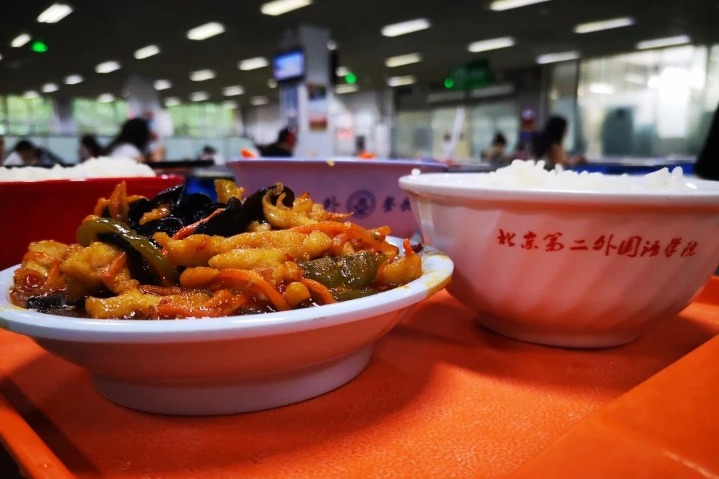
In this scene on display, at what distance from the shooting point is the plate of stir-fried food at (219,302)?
530 mm

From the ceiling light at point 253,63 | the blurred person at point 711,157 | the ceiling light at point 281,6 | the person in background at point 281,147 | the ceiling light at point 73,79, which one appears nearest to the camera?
the blurred person at point 711,157

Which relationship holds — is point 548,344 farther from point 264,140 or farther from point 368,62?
point 264,140

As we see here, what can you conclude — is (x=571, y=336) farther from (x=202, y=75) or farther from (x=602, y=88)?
(x=202, y=75)

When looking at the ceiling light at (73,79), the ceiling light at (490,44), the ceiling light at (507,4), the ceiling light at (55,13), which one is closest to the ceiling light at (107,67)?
the ceiling light at (73,79)

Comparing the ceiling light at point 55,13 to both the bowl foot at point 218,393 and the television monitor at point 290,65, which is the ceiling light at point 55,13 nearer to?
the television monitor at point 290,65

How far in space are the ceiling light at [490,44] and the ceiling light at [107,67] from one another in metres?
8.78

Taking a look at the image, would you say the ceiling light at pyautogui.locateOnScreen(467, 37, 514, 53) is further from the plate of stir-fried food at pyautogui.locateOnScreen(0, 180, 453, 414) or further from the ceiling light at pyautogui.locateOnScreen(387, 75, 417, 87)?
the plate of stir-fried food at pyautogui.locateOnScreen(0, 180, 453, 414)

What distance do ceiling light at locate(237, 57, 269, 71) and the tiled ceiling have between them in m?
0.30

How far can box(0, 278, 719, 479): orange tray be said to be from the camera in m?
0.44

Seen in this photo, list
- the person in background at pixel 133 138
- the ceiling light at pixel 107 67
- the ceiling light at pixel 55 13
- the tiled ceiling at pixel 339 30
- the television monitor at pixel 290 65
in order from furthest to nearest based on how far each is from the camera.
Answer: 1. the ceiling light at pixel 107 67
2. the television monitor at pixel 290 65
3. the ceiling light at pixel 55 13
4. the tiled ceiling at pixel 339 30
5. the person in background at pixel 133 138

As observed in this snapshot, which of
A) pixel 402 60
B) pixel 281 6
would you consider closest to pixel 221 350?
pixel 281 6

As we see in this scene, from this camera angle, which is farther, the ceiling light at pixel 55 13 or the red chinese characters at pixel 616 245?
the ceiling light at pixel 55 13

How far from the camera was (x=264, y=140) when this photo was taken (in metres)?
23.3

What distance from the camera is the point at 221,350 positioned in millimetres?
536
